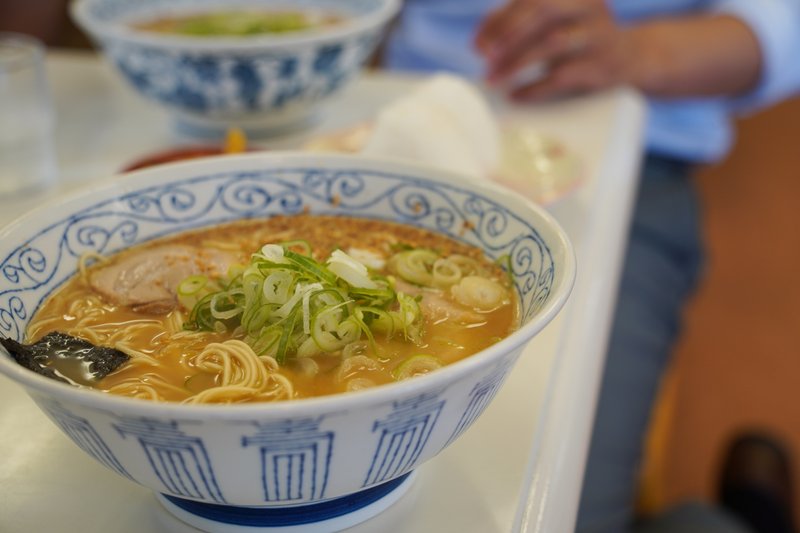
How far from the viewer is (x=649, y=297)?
1812mm

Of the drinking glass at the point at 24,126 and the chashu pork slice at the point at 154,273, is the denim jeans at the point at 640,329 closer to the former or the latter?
the chashu pork slice at the point at 154,273

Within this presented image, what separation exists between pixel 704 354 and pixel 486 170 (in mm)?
1941

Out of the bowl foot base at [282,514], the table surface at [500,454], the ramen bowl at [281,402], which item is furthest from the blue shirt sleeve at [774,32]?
the bowl foot base at [282,514]

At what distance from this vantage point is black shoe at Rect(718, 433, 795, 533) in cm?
209

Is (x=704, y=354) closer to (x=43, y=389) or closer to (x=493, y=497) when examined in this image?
(x=493, y=497)

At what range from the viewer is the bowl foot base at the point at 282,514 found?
2.41ft

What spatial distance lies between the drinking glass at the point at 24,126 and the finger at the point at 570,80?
96cm

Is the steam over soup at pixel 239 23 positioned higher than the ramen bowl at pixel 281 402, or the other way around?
the steam over soup at pixel 239 23

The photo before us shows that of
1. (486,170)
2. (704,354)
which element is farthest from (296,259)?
(704,354)

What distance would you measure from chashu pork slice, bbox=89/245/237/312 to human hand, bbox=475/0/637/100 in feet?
3.48

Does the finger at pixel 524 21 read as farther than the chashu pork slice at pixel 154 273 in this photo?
Yes

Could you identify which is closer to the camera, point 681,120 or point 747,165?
point 681,120

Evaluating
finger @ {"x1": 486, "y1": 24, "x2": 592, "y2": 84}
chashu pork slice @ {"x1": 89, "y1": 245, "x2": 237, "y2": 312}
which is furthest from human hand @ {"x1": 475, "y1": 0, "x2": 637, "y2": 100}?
chashu pork slice @ {"x1": 89, "y1": 245, "x2": 237, "y2": 312}

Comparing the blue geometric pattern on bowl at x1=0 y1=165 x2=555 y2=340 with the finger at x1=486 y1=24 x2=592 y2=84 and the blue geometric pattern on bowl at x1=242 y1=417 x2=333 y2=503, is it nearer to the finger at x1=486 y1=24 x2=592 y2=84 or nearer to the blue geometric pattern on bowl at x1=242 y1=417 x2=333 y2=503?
the blue geometric pattern on bowl at x1=242 y1=417 x2=333 y2=503
